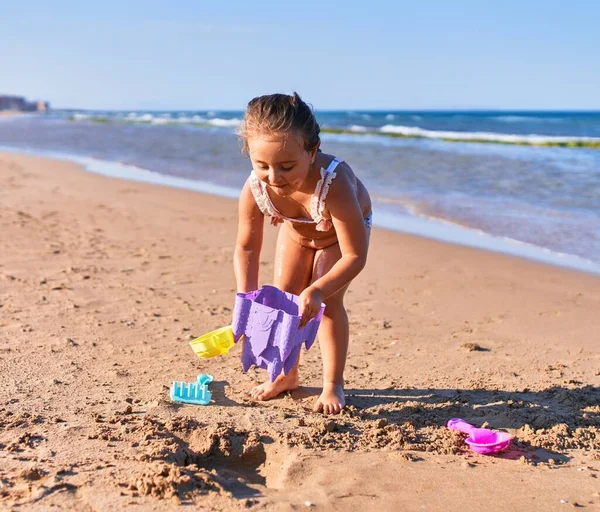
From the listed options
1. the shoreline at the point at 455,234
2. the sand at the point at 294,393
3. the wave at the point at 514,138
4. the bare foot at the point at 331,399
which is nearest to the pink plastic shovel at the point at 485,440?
the sand at the point at 294,393

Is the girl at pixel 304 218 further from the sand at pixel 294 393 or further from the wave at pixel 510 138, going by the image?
the wave at pixel 510 138

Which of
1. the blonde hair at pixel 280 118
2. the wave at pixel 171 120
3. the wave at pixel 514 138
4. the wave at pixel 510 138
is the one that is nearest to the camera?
the blonde hair at pixel 280 118

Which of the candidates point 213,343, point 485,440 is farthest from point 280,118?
point 485,440

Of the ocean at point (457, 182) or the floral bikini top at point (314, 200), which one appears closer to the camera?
the floral bikini top at point (314, 200)

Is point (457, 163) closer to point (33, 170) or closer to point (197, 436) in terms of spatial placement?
point (33, 170)

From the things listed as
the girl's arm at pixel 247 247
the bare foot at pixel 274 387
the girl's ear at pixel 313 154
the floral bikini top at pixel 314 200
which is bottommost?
the bare foot at pixel 274 387

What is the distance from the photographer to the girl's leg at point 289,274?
3447 mm

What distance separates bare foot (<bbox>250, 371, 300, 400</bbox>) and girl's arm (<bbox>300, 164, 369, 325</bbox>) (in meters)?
0.62

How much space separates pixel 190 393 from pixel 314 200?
1.08m

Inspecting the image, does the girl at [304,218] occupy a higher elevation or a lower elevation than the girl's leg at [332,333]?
higher

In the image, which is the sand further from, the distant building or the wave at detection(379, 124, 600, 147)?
the distant building

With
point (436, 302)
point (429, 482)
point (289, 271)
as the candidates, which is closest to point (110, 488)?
point (429, 482)

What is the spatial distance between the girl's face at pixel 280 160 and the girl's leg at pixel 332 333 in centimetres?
51

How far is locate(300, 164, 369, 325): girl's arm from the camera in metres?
3.08
